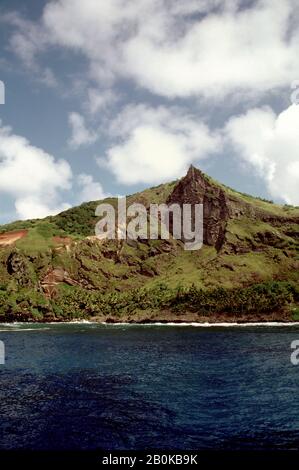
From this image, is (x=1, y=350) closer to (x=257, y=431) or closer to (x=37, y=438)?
(x=37, y=438)

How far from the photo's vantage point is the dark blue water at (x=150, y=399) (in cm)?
4291

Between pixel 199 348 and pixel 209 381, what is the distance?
42.8 m

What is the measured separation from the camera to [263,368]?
258ft

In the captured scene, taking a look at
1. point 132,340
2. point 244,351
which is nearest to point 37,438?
point 244,351

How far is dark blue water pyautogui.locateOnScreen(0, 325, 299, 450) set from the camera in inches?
1689

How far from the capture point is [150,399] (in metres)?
58.2

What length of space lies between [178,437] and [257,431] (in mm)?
8208
